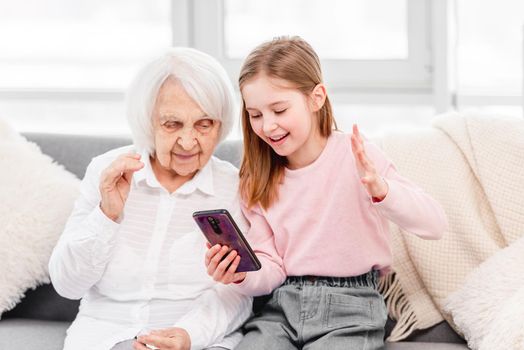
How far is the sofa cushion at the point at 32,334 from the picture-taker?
188 cm

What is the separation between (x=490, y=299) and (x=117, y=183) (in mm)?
850

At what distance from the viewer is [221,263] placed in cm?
168

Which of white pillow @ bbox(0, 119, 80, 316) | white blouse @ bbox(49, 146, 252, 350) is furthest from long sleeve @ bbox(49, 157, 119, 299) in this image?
white pillow @ bbox(0, 119, 80, 316)

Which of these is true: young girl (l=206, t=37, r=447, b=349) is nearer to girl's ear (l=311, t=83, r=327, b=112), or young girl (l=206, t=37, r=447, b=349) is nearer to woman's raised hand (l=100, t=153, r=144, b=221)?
girl's ear (l=311, t=83, r=327, b=112)

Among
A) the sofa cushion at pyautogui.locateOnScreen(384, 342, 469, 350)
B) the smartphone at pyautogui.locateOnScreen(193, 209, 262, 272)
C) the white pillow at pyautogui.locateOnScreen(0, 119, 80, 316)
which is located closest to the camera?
the smartphone at pyautogui.locateOnScreen(193, 209, 262, 272)

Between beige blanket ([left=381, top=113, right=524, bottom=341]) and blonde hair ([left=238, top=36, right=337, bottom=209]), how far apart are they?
28 cm

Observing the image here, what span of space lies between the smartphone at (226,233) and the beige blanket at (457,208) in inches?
17.8

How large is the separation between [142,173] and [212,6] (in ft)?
4.08

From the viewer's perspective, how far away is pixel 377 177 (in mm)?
1646

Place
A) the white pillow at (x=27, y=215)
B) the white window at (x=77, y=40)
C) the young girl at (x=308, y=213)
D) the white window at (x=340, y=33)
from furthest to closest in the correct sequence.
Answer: the white window at (x=77, y=40), the white window at (x=340, y=33), the white pillow at (x=27, y=215), the young girl at (x=308, y=213)

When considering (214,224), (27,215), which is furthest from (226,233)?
(27,215)

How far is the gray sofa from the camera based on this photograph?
1894mm

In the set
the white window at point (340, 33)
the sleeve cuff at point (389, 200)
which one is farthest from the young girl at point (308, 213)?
the white window at point (340, 33)

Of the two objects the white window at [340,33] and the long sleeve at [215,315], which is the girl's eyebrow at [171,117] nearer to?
the long sleeve at [215,315]
